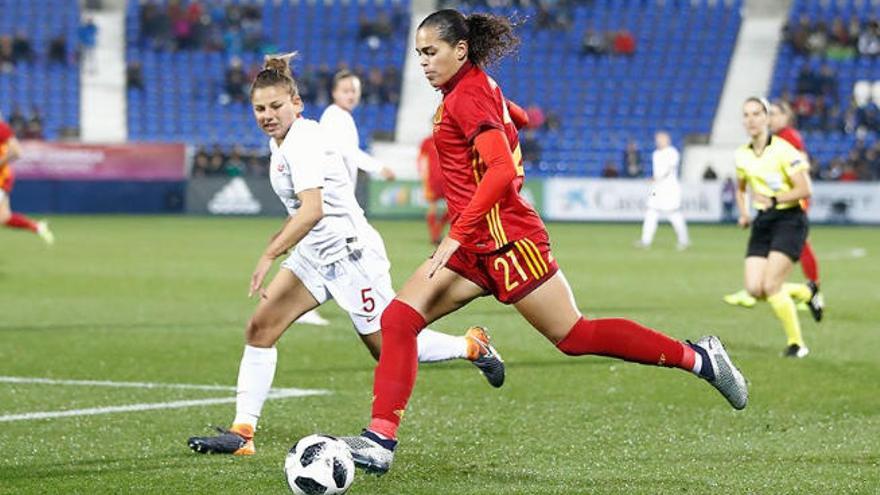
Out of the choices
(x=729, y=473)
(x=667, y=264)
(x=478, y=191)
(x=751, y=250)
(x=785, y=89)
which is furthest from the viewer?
(x=785, y=89)

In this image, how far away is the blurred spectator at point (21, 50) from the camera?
146 feet

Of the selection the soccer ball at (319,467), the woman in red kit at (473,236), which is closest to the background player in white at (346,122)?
the woman in red kit at (473,236)

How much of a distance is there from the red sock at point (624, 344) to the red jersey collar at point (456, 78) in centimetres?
118

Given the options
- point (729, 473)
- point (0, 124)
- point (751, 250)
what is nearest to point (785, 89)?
point (0, 124)

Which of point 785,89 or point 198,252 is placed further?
point 785,89

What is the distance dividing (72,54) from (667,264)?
2586 centimetres

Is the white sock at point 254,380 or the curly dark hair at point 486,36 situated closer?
the curly dark hair at point 486,36

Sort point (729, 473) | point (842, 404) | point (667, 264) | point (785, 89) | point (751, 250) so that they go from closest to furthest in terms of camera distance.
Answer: point (729, 473) < point (842, 404) < point (751, 250) < point (667, 264) < point (785, 89)

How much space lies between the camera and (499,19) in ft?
22.7

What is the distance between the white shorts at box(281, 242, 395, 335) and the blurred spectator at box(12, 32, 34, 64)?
38.4 metres

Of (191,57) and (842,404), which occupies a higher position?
(842,404)

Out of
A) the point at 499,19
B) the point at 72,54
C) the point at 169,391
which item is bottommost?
the point at 72,54

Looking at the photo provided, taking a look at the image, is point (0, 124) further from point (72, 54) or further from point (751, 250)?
point (72, 54)

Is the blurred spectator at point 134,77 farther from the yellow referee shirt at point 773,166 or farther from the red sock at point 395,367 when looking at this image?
the red sock at point 395,367
